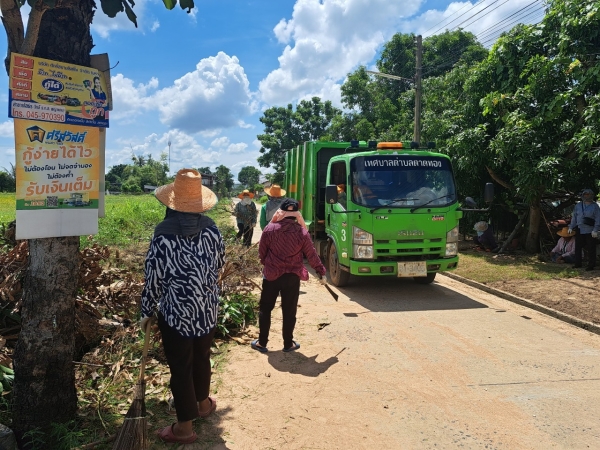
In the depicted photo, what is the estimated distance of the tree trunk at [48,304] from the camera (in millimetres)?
3010

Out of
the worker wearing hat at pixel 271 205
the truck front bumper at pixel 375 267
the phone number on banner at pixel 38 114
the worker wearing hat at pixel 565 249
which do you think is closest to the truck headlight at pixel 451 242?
the truck front bumper at pixel 375 267

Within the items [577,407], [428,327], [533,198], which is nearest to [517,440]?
[577,407]

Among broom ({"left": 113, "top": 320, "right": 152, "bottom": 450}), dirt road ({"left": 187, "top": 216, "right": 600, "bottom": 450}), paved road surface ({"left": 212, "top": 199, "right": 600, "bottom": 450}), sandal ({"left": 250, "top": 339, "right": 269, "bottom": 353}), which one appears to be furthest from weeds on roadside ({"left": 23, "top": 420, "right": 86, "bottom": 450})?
sandal ({"left": 250, "top": 339, "right": 269, "bottom": 353})

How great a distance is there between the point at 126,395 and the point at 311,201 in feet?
22.2

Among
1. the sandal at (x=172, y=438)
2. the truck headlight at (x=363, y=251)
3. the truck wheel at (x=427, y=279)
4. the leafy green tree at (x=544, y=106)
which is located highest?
the leafy green tree at (x=544, y=106)

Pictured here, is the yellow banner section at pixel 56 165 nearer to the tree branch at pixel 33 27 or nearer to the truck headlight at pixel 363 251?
the tree branch at pixel 33 27

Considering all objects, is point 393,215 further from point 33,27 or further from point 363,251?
point 33,27

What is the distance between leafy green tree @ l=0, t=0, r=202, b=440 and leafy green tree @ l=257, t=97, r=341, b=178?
38.8 m

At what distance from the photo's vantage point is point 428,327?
6039 mm

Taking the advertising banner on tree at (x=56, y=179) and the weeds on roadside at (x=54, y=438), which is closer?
the advertising banner on tree at (x=56, y=179)

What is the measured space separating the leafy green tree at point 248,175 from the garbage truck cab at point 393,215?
281 feet

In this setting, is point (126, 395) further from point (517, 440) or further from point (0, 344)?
point (517, 440)

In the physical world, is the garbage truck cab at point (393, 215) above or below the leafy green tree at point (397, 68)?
below

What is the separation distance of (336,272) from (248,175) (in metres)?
95.4
